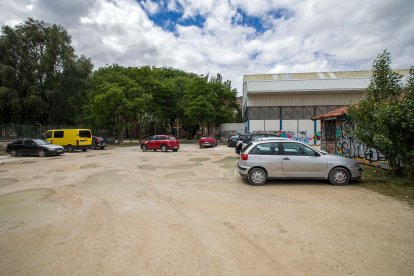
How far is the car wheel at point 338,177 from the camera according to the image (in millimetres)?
8562

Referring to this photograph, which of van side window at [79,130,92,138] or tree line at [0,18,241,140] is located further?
tree line at [0,18,241,140]

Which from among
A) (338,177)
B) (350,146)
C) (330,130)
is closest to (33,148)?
(338,177)

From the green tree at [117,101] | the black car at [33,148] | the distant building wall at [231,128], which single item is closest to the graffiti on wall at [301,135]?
the distant building wall at [231,128]

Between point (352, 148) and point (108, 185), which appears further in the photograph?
point (352, 148)

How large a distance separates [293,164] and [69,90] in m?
37.1

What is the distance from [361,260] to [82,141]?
24.5 m

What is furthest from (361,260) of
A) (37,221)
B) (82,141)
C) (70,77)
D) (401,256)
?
(70,77)

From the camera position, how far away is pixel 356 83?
35.1 metres

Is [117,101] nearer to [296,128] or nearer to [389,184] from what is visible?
[296,128]

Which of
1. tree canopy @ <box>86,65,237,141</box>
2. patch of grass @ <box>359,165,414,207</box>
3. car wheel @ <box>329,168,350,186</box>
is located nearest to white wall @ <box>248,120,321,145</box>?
tree canopy @ <box>86,65,237,141</box>

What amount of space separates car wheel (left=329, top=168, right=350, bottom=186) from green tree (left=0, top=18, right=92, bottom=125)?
35.9 metres

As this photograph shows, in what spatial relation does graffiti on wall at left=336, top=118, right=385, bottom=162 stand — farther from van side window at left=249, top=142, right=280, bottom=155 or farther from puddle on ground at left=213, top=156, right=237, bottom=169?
puddle on ground at left=213, top=156, right=237, bottom=169

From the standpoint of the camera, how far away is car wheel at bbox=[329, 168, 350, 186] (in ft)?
28.1

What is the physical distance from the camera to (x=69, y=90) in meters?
37.0
